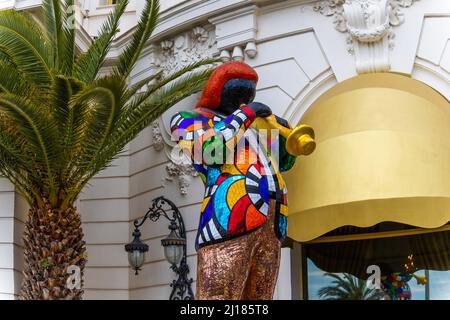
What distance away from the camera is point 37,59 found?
8312 millimetres

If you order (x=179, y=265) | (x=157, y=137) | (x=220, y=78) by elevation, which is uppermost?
(x=157, y=137)

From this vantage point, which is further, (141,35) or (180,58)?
(180,58)

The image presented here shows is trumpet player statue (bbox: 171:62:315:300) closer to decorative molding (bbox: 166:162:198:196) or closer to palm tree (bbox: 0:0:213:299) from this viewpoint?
palm tree (bbox: 0:0:213:299)

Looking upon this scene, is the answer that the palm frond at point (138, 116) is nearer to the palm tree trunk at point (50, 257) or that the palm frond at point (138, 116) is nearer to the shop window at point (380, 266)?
the palm tree trunk at point (50, 257)

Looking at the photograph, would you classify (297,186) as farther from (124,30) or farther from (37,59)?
(124,30)

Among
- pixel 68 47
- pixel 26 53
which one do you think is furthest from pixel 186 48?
pixel 26 53

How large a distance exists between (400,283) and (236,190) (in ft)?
15.5

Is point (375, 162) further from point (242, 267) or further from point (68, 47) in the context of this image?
point (68, 47)

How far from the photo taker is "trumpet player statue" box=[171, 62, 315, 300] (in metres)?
5.68

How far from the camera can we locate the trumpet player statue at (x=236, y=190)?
18.6 feet

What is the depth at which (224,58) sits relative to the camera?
30.3ft

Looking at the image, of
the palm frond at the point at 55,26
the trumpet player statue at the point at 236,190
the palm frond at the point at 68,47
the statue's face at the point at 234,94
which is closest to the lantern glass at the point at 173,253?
the palm frond at the point at 68,47

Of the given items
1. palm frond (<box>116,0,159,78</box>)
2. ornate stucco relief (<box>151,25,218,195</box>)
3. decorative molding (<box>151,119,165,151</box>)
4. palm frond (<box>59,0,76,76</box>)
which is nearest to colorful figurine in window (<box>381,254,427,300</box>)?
ornate stucco relief (<box>151,25,218,195</box>)

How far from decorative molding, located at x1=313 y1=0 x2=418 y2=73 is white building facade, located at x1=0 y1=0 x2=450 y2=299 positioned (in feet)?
0.04
